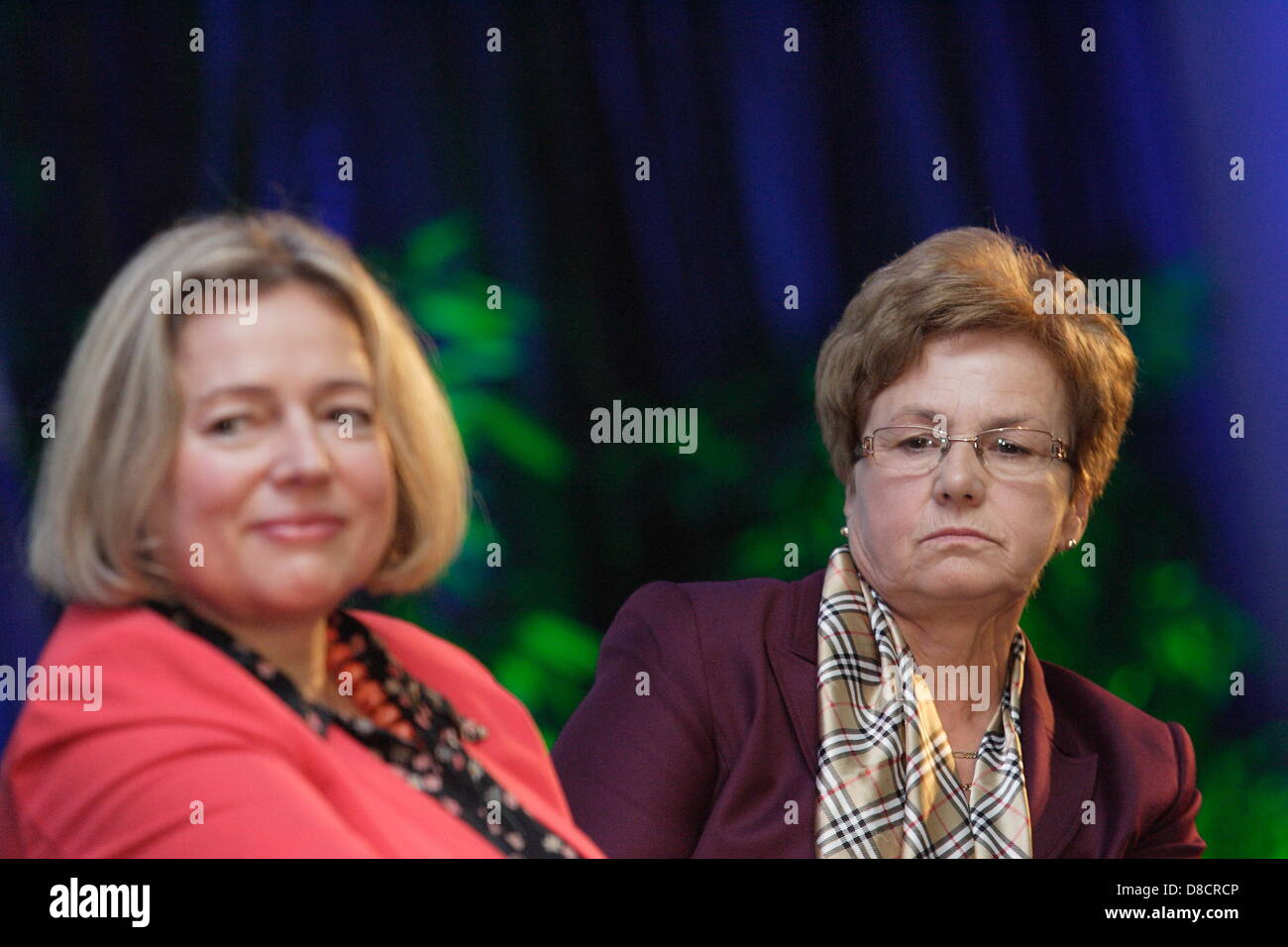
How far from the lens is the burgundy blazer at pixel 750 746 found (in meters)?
2.38

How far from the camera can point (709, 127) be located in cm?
259

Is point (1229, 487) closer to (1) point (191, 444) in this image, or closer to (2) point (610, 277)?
(2) point (610, 277)

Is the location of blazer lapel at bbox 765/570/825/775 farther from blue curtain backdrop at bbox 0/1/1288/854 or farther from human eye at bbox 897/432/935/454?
human eye at bbox 897/432/935/454

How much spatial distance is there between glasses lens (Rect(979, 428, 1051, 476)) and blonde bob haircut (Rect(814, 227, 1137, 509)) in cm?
8

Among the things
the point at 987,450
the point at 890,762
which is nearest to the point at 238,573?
the point at 890,762

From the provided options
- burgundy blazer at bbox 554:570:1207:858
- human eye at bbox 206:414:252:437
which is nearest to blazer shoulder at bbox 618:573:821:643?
burgundy blazer at bbox 554:570:1207:858

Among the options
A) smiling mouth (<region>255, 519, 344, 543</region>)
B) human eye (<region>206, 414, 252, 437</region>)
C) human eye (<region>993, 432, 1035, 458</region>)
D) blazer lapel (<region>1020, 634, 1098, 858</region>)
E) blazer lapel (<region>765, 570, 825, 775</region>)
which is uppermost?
human eye (<region>206, 414, 252, 437</region>)

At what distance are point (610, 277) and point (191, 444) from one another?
2.66 ft

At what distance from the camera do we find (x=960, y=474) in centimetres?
238

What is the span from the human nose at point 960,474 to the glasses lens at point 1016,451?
24mm

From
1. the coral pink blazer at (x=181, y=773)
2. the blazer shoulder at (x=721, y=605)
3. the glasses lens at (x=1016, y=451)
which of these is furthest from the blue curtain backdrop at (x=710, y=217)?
the coral pink blazer at (x=181, y=773)

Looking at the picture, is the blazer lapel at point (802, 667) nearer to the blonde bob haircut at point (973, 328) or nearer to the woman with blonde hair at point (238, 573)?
the blonde bob haircut at point (973, 328)

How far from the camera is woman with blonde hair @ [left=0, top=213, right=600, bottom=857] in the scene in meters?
1.99
